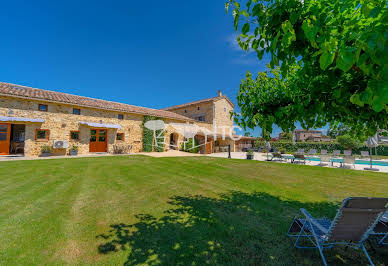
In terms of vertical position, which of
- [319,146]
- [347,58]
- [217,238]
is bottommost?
[217,238]

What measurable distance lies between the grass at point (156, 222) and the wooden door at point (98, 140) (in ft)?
38.1

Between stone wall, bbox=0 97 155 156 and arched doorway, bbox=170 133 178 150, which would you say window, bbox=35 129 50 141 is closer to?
stone wall, bbox=0 97 155 156

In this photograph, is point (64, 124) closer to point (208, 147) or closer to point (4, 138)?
point (4, 138)

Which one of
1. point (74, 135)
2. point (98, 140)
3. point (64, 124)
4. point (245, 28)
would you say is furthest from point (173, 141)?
point (245, 28)

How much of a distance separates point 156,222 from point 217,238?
1556mm

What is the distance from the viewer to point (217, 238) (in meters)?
3.45

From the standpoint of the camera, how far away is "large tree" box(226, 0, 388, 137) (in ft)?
4.14

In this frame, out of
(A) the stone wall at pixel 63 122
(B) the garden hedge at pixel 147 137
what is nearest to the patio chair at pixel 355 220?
(A) the stone wall at pixel 63 122

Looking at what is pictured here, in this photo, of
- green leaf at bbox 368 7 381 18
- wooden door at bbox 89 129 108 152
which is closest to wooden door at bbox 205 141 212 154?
wooden door at bbox 89 129 108 152

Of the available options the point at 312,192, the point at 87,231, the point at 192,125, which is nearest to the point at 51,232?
the point at 87,231

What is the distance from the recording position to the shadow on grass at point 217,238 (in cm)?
288

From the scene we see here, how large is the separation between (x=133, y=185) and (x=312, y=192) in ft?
25.0

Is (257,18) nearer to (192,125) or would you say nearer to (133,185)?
(133,185)

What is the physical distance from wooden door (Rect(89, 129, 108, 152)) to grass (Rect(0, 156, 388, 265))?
11.6 m
